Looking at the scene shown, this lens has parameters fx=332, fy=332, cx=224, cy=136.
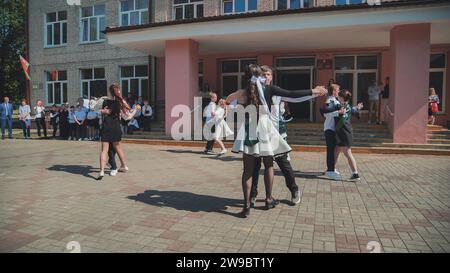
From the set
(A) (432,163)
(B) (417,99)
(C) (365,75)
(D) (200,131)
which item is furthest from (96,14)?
(A) (432,163)

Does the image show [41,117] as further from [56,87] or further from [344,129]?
[344,129]

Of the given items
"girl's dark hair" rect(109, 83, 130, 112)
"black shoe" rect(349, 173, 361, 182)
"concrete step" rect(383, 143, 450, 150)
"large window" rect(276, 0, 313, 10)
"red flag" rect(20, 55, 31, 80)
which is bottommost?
"black shoe" rect(349, 173, 361, 182)

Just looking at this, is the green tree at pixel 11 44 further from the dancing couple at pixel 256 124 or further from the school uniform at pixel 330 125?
the dancing couple at pixel 256 124

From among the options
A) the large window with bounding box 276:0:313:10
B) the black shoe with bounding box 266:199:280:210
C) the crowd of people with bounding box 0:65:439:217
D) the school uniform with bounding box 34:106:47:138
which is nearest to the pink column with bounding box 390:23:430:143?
the crowd of people with bounding box 0:65:439:217

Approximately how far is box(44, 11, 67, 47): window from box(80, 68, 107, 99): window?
→ 2.86m

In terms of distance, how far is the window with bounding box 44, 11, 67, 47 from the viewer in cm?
2233

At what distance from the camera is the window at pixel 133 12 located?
19953mm

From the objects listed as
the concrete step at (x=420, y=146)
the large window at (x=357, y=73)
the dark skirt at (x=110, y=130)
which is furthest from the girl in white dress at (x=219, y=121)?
the large window at (x=357, y=73)

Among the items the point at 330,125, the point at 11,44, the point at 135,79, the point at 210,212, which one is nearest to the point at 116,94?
the point at 210,212

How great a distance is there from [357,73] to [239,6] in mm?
7024

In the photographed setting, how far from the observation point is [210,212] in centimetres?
474

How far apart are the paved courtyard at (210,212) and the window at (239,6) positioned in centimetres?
1193

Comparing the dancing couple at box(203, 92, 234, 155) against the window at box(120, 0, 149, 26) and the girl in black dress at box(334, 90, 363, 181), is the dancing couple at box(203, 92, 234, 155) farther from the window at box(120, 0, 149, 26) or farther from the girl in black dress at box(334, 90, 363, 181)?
the window at box(120, 0, 149, 26)
